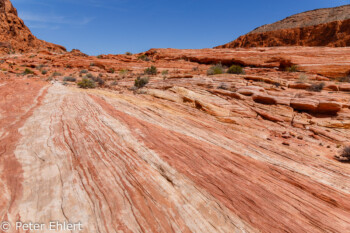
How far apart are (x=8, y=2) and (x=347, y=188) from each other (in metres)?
69.9

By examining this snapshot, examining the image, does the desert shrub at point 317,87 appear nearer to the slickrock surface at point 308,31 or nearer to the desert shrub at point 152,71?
the desert shrub at point 152,71

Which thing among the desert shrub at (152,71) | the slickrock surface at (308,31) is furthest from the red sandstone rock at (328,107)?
the slickrock surface at (308,31)

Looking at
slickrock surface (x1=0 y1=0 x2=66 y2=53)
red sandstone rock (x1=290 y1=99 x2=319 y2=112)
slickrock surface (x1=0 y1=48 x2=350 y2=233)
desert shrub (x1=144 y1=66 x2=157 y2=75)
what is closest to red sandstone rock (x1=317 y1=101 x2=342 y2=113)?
red sandstone rock (x1=290 y1=99 x2=319 y2=112)

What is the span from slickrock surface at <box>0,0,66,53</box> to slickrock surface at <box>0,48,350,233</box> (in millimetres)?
47004

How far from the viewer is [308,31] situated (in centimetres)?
4725

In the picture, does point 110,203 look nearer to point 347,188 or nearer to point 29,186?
point 29,186

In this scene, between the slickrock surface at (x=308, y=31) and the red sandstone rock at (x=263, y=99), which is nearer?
the red sandstone rock at (x=263, y=99)

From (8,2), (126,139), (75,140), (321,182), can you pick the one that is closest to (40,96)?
(75,140)

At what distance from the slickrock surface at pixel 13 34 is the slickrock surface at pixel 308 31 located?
60977 millimetres

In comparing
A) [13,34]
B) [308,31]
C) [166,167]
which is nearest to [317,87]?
[166,167]

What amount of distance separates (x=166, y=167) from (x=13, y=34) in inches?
2336

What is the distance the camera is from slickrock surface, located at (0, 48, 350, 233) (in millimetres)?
2652

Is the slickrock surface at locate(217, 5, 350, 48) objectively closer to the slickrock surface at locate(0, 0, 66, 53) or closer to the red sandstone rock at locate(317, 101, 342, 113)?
the red sandstone rock at locate(317, 101, 342, 113)

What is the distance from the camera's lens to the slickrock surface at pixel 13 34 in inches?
1580
